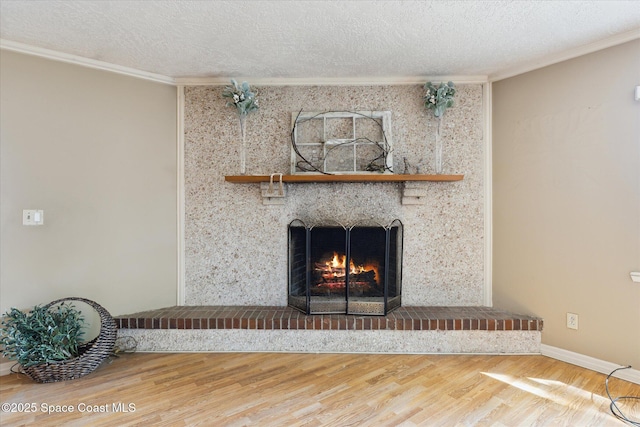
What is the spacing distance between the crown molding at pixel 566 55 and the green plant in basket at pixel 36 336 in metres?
3.75

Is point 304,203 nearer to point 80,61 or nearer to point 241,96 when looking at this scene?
point 241,96

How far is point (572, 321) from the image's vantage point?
7.49 feet

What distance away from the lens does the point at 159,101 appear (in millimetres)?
2701

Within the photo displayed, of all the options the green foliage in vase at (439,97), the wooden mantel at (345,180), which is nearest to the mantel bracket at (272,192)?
the wooden mantel at (345,180)

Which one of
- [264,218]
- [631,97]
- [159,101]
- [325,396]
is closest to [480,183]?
[631,97]

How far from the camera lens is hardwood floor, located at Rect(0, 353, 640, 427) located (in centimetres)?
166

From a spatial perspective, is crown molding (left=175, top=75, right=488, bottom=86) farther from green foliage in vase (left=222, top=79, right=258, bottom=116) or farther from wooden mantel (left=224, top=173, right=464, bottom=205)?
wooden mantel (left=224, top=173, right=464, bottom=205)

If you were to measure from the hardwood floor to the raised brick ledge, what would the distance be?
8.5 inches

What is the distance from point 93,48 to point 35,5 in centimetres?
48

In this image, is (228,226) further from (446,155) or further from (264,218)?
(446,155)

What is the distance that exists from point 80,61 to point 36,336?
77.4 inches

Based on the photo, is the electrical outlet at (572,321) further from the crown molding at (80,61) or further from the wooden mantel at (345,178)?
the crown molding at (80,61)

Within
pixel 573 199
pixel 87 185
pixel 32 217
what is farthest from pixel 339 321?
pixel 32 217

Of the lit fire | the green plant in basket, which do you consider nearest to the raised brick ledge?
the lit fire
